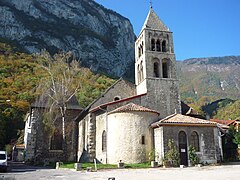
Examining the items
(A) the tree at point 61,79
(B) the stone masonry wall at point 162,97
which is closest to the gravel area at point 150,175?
(B) the stone masonry wall at point 162,97

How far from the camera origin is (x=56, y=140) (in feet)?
94.5

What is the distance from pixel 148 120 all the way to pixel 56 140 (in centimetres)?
1236

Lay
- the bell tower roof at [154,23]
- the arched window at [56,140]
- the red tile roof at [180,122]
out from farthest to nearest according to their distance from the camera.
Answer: the arched window at [56,140] < the bell tower roof at [154,23] < the red tile roof at [180,122]

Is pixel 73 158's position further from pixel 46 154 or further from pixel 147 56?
pixel 147 56

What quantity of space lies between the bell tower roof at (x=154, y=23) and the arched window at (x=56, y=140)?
51.7 ft

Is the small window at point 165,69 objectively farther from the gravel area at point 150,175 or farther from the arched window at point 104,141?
the gravel area at point 150,175

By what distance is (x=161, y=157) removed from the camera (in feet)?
66.8

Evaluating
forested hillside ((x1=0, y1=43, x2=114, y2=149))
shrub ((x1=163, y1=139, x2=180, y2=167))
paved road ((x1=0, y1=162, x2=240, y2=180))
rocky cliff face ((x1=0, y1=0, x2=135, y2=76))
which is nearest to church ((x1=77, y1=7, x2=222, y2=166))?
shrub ((x1=163, y1=139, x2=180, y2=167))

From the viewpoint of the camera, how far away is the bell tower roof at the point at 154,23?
28.4 meters

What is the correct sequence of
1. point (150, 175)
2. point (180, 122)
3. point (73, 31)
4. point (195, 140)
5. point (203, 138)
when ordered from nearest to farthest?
point (150, 175), point (180, 122), point (203, 138), point (195, 140), point (73, 31)

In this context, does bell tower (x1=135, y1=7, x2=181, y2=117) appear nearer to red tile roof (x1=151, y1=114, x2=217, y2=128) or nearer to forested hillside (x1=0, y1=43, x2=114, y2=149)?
red tile roof (x1=151, y1=114, x2=217, y2=128)

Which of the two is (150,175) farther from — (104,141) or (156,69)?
(156,69)

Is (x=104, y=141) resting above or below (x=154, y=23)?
below

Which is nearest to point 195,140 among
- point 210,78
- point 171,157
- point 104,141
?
point 171,157
